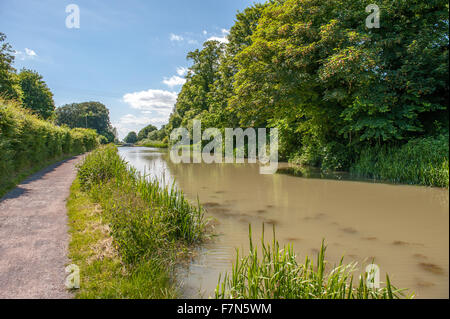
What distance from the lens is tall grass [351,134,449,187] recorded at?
28.3ft

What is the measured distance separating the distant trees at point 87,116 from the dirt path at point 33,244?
8096 centimetres

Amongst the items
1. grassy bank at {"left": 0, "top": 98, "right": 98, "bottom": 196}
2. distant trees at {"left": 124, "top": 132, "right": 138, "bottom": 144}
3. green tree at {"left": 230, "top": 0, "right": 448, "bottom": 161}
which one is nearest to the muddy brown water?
green tree at {"left": 230, "top": 0, "right": 448, "bottom": 161}

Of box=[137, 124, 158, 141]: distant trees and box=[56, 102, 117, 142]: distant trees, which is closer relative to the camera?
box=[56, 102, 117, 142]: distant trees

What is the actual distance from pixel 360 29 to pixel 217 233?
12142mm

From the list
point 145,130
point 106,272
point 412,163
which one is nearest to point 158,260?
point 106,272

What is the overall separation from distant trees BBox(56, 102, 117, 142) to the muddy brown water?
8275 cm

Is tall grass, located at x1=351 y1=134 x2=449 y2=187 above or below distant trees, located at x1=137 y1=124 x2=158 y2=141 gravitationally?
below

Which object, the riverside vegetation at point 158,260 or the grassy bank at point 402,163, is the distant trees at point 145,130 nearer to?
the grassy bank at point 402,163

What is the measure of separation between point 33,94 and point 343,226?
45.5 metres

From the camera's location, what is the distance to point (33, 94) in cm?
3703

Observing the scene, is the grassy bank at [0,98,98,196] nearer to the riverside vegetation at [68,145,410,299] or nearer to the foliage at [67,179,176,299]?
the riverside vegetation at [68,145,410,299]

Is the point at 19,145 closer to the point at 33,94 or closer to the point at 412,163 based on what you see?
the point at 412,163

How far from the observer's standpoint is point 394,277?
11.0ft
